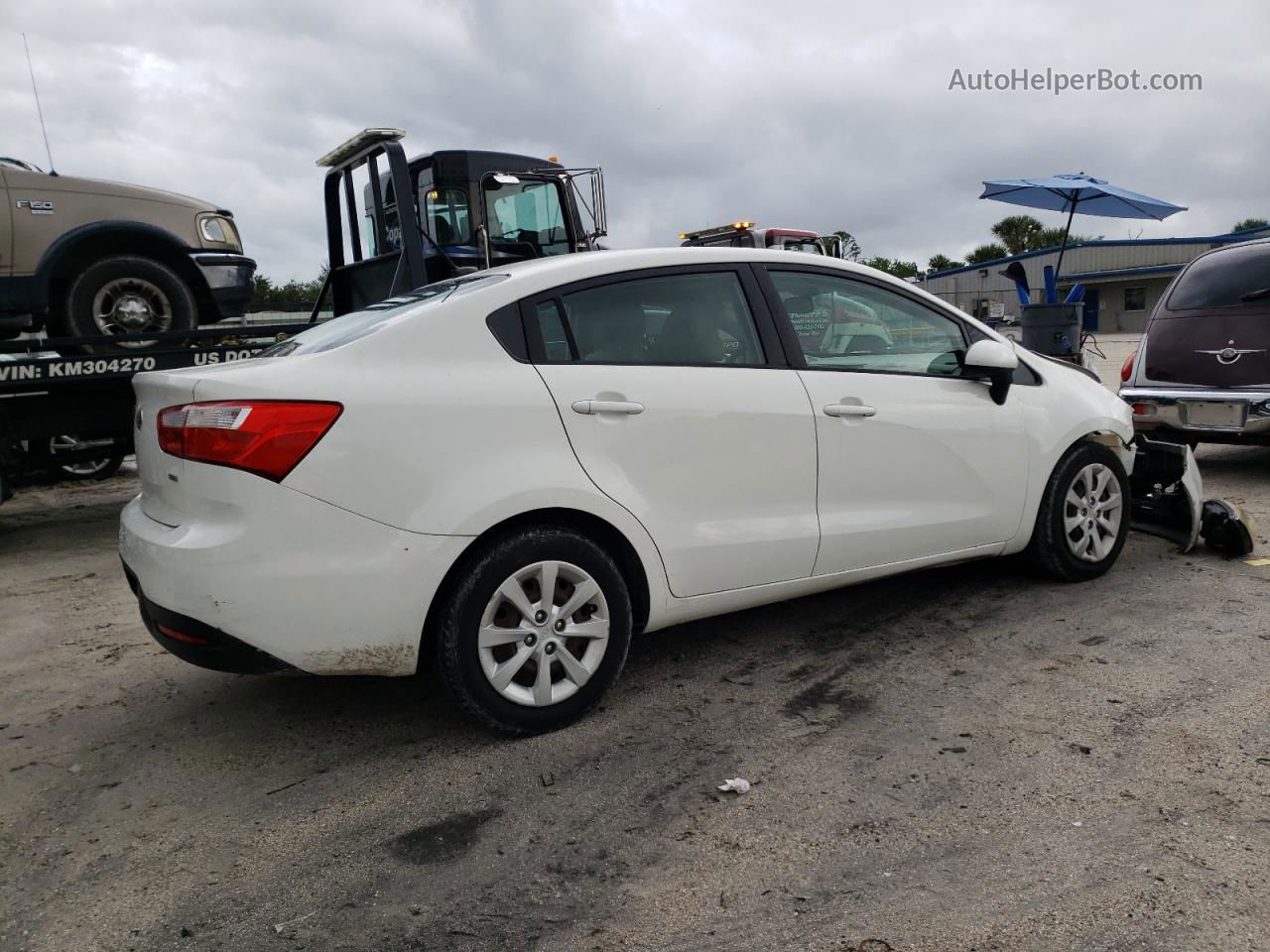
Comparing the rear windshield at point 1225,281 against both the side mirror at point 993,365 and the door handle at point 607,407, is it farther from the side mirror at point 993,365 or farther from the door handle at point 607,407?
the door handle at point 607,407

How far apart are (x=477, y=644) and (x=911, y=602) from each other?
2.31 m

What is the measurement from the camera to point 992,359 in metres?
4.10

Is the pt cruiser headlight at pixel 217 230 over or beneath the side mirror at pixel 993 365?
over

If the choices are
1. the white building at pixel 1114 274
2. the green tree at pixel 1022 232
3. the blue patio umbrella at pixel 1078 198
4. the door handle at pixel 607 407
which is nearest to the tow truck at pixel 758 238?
the blue patio umbrella at pixel 1078 198

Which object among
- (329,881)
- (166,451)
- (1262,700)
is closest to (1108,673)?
(1262,700)

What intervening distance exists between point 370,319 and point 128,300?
383 cm

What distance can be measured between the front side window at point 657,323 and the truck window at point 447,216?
4991mm

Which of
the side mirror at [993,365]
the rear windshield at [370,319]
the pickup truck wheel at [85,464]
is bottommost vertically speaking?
the pickup truck wheel at [85,464]

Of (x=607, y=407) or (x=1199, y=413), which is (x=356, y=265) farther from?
(x=1199, y=413)

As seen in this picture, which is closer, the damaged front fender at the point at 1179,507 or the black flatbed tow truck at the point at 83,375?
the damaged front fender at the point at 1179,507

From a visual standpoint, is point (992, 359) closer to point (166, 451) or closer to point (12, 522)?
point (166, 451)

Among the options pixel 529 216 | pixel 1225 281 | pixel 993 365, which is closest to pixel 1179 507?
pixel 993 365

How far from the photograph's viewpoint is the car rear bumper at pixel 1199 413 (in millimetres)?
6805

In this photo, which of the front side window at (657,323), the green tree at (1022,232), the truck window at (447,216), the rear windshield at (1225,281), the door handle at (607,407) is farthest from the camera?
the green tree at (1022,232)
